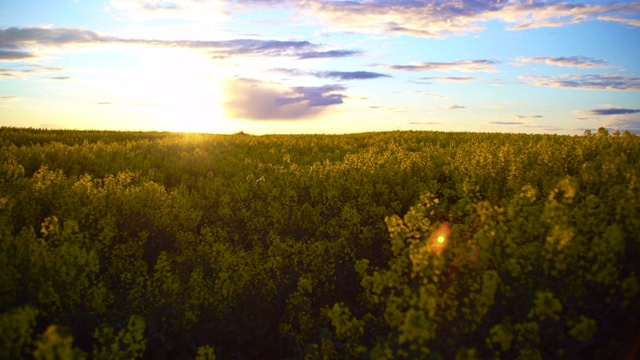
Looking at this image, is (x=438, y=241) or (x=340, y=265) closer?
(x=438, y=241)

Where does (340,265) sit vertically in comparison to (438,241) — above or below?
below

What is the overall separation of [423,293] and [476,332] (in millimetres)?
1237

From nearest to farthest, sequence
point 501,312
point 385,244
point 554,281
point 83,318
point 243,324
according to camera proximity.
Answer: point 501,312 → point 554,281 → point 83,318 → point 243,324 → point 385,244

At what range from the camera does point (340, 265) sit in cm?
705

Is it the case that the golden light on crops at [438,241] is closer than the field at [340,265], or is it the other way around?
the field at [340,265]

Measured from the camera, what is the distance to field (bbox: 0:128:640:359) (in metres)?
3.98

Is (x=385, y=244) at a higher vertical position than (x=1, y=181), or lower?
lower

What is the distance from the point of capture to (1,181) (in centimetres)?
981

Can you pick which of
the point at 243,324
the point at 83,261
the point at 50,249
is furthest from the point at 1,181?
the point at 243,324

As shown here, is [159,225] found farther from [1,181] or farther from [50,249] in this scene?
[1,181]

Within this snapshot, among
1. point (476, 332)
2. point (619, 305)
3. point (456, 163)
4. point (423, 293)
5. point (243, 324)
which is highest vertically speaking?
point (456, 163)

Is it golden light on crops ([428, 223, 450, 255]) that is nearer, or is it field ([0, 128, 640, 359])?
field ([0, 128, 640, 359])

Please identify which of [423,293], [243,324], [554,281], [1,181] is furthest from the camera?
[1,181]

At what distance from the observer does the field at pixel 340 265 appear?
3.98 metres
